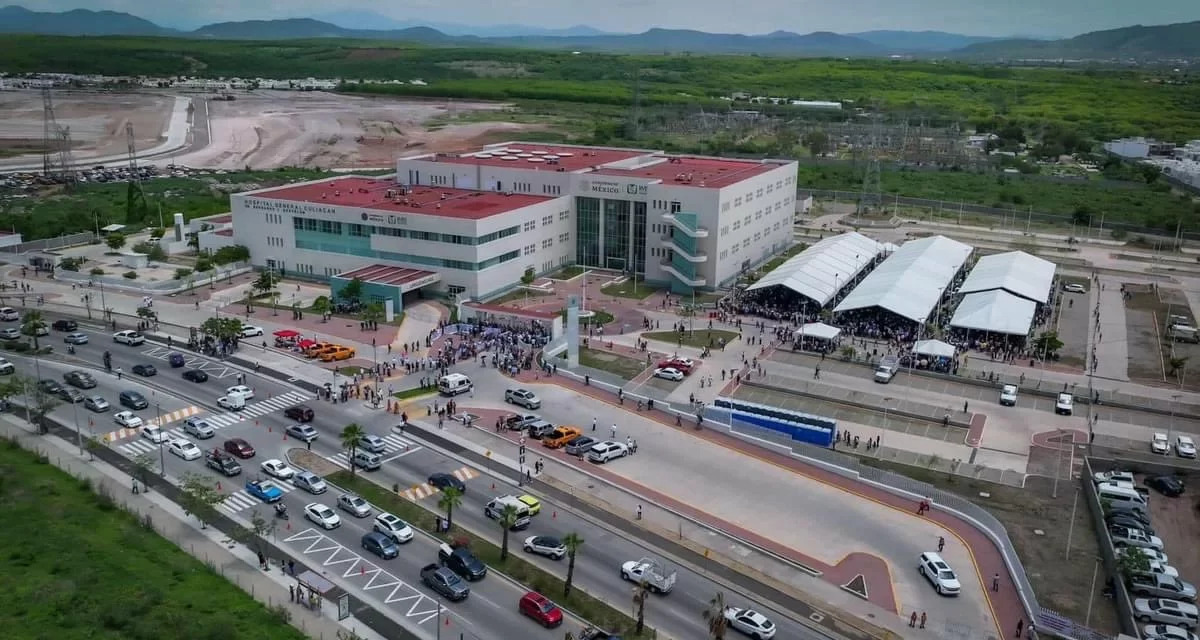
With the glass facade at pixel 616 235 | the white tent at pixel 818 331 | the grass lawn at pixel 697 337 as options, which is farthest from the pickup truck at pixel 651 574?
the glass facade at pixel 616 235

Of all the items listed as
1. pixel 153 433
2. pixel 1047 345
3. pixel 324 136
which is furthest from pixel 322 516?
pixel 324 136

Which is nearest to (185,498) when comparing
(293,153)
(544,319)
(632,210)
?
(544,319)

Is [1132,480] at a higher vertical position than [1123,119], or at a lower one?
lower

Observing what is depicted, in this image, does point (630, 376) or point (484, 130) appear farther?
point (484, 130)

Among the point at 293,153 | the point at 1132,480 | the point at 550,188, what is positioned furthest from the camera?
the point at 293,153

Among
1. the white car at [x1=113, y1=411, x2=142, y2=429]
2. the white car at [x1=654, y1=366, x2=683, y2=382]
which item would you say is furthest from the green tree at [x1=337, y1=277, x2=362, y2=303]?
the white car at [x1=654, y1=366, x2=683, y2=382]

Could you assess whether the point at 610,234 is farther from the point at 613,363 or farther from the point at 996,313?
the point at 996,313

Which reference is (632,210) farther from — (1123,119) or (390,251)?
(1123,119)
